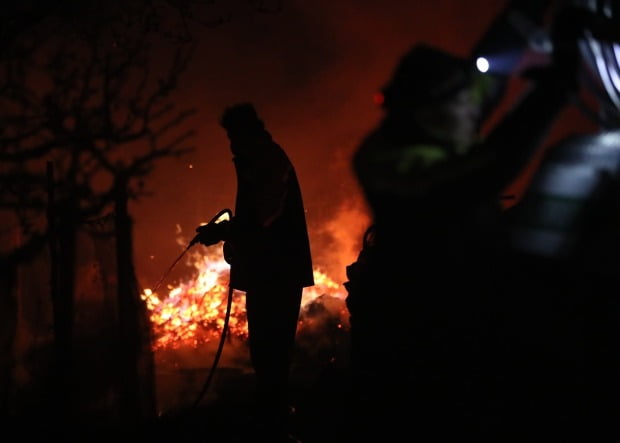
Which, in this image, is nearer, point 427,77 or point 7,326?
point 427,77

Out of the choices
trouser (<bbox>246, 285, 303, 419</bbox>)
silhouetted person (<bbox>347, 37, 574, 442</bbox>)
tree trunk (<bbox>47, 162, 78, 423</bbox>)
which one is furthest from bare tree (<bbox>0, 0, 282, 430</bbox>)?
silhouetted person (<bbox>347, 37, 574, 442</bbox>)

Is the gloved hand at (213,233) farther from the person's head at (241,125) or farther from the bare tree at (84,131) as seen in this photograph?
the bare tree at (84,131)

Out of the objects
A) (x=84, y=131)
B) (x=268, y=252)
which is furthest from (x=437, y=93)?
(x=84, y=131)

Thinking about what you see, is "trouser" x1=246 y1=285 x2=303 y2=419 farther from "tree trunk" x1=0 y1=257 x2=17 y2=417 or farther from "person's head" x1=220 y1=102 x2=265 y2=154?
"tree trunk" x1=0 y1=257 x2=17 y2=417

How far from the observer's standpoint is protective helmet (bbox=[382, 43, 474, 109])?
2.01 meters

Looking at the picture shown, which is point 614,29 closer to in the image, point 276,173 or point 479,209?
point 479,209

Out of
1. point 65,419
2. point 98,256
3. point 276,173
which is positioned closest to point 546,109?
point 276,173

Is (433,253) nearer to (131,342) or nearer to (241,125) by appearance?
(241,125)

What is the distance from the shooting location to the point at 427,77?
201 cm

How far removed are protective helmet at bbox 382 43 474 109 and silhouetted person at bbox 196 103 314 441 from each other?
5.78 feet

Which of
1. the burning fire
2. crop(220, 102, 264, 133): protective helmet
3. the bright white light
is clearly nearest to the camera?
the bright white light

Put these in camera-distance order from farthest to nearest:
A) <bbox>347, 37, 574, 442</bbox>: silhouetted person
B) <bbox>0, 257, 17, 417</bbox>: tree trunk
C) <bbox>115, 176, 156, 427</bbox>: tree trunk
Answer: <bbox>0, 257, 17, 417</bbox>: tree trunk < <bbox>115, 176, 156, 427</bbox>: tree trunk < <bbox>347, 37, 574, 442</bbox>: silhouetted person

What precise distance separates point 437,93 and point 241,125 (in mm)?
1907

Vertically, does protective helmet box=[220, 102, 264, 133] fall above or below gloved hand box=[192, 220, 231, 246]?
above
